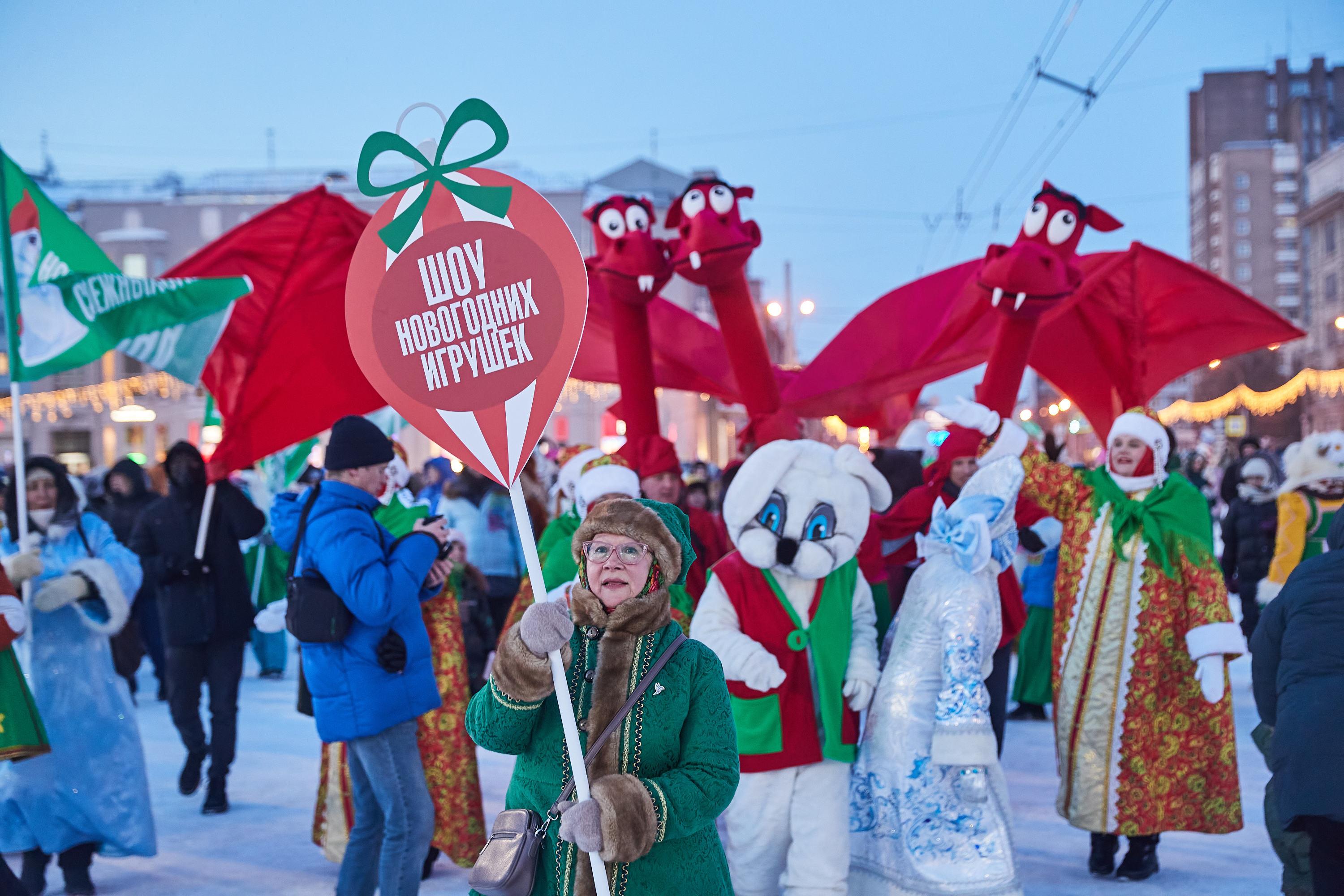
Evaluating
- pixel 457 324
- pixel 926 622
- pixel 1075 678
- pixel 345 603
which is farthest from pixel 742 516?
pixel 1075 678

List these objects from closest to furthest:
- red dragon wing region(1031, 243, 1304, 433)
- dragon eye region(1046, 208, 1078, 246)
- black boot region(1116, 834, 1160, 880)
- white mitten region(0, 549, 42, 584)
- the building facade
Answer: white mitten region(0, 549, 42, 584)
black boot region(1116, 834, 1160, 880)
dragon eye region(1046, 208, 1078, 246)
red dragon wing region(1031, 243, 1304, 433)
the building facade

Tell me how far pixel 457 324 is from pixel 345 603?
1433mm

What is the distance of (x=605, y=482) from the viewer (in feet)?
14.6

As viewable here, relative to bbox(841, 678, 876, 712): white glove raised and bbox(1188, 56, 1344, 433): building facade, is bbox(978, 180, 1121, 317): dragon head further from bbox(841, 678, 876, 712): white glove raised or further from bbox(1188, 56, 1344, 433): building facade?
bbox(1188, 56, 1344, 433): building facade

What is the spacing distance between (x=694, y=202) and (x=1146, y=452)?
2.41 meters

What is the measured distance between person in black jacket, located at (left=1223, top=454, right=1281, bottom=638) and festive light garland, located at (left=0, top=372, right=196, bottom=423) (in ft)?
51.1

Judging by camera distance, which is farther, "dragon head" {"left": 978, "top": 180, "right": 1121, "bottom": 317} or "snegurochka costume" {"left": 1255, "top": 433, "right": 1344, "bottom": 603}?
"snegurochka costume" {"left": 1255, "top": 433, "right": 1344, "bottom": 603}

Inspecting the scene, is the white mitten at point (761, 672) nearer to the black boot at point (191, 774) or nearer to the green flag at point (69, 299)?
the green flag at point (69, 299)

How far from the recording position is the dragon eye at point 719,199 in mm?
5418

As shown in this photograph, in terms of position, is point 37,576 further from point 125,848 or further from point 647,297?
point 647,297

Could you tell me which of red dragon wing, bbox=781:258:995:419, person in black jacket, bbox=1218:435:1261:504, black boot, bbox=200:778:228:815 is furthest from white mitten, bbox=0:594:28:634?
person in black jacket, bbox=1218:435:1261:504

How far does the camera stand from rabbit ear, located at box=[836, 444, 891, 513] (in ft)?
11.6

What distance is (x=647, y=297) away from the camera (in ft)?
18.5

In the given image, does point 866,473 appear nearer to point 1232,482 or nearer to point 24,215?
point 24,215
